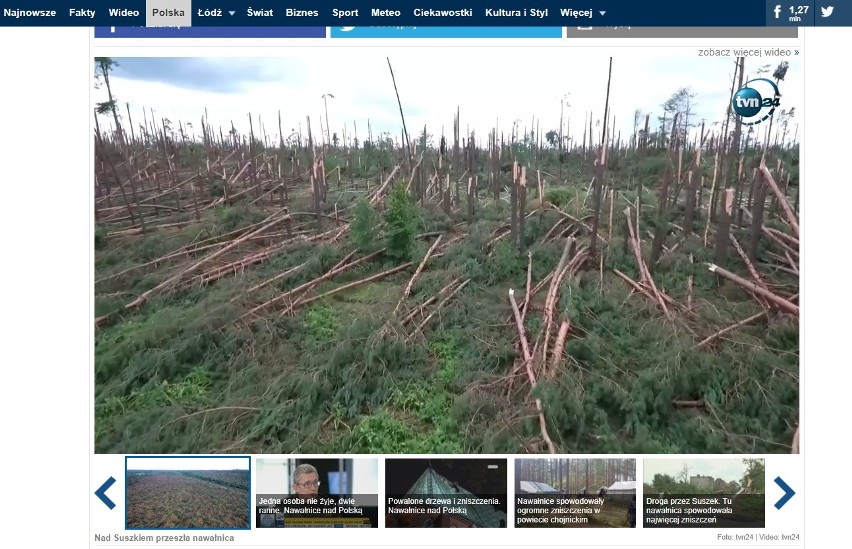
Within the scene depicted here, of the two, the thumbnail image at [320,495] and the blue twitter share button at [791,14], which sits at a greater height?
the blue twitter share button at [791,14]

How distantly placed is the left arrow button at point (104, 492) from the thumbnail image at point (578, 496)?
2.65m

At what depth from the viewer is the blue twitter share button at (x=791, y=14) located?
2.57 metres

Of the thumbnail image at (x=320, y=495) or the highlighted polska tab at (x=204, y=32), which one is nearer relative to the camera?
the thumbnail image at (x=320, y=495)

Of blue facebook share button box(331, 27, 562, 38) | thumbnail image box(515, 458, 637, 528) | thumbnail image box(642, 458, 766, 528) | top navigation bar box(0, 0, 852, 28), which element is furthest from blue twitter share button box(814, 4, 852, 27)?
thumbnail image box(515, 458, 637, 528)

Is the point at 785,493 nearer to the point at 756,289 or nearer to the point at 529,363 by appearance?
the point at 756,289

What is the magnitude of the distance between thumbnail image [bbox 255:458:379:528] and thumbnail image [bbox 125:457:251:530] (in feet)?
0.42

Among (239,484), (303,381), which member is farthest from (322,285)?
(239,484)

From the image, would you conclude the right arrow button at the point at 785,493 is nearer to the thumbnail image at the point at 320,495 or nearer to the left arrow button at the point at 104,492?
the thumbnail image at the point at 320,495

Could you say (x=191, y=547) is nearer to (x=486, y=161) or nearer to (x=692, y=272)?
(x=692, y=272)

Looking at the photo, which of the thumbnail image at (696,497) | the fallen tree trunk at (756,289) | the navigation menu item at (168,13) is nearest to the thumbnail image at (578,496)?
the thumbnail image at (696,497)

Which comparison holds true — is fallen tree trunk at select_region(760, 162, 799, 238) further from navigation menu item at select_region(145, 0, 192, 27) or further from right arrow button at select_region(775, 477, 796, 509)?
navigation menu item at select_region(145, 0, 192, 27)

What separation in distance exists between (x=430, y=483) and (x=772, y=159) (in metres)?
4.72

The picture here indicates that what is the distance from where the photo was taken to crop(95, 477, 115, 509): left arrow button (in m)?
2.51

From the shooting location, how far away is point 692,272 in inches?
140
